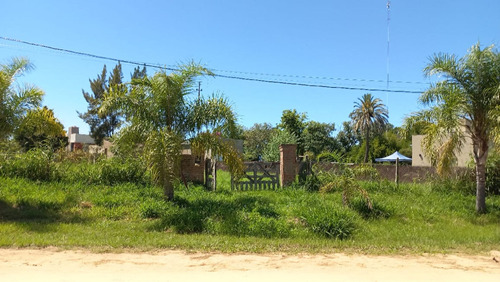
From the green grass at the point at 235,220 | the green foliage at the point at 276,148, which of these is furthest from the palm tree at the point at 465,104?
the green foliage at the point at 276,148

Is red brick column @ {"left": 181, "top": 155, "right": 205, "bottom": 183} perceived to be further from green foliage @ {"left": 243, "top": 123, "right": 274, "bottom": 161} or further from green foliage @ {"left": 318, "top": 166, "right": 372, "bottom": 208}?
green foliage @ {"left": 243, "top": 123, "right": 274, "bottom": 161}

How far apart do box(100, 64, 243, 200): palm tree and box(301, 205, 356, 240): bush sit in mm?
2704

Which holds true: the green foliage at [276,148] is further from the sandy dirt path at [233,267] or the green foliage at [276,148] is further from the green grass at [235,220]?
the sandy dirt path at [233,267]

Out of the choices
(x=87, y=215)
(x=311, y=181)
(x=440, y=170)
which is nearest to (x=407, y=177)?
(x=440, y=170)

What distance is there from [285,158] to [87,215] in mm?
7300

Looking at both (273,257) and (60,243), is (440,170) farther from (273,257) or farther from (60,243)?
(60,243)

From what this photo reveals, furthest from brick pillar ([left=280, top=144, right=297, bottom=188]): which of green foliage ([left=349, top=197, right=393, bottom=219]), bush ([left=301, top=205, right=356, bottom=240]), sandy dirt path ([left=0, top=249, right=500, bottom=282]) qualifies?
sandy dirt path ([left=0, top=249, right=500, bottom=282])

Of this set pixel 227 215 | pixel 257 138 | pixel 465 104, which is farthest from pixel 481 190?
pixel 257 138

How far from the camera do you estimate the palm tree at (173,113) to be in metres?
10.7

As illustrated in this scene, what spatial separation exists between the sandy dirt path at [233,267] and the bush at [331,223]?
1.96m

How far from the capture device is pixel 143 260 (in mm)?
6441

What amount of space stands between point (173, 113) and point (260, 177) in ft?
15.3

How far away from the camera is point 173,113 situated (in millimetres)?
11102

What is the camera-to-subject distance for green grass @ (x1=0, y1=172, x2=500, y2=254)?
310 inches
